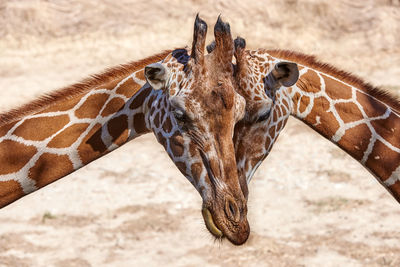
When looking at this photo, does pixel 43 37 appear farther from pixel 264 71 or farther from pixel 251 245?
pixel 264 71

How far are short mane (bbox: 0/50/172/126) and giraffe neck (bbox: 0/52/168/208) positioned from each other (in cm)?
1

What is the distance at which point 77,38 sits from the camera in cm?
1389

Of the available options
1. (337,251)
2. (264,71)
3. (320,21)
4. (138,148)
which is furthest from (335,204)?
(320,21)

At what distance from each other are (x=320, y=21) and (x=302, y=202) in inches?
260

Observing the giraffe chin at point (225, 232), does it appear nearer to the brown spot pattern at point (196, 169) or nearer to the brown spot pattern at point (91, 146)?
the brown spot pattern at point (196, 169)

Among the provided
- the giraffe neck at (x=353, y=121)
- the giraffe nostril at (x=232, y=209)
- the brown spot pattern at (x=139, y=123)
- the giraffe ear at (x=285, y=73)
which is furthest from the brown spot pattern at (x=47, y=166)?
the giraffe neck at (x=353, y=121)

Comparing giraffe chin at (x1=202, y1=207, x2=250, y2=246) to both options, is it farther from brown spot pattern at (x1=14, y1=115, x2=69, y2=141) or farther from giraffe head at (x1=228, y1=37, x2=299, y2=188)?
brown spot pattern at (x1=14, y1=115, x2=69, y2=141)

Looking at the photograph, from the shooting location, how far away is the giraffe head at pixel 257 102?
3963 mm

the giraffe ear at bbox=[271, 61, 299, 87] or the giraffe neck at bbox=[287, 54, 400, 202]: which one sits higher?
the giraffe ear at bbox=[271, 61, 299, 87]

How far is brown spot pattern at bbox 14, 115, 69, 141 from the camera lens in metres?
4.36

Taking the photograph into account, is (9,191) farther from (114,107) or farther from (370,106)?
(370,106)

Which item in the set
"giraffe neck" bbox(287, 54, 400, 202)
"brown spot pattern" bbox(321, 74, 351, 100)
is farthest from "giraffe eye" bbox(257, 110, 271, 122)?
"brown spot pattern" bbox(321, 74, 351, 100)

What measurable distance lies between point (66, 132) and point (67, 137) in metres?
0.04

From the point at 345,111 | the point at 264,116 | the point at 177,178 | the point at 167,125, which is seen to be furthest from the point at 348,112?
the point at 177,178
